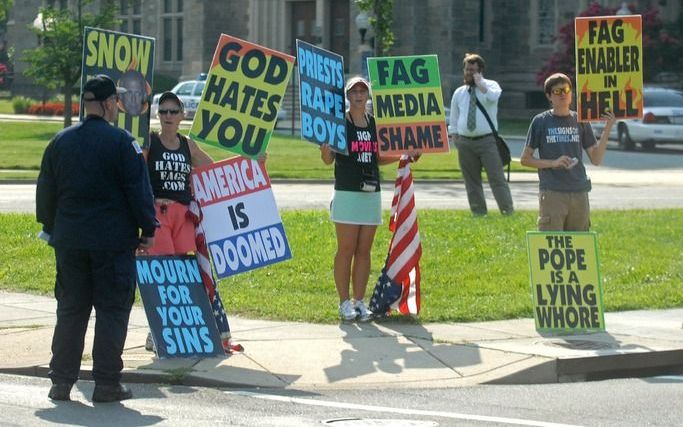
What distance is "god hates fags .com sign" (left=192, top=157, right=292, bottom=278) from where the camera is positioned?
10742mm

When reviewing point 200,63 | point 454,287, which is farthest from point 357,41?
point 454,287

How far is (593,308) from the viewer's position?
11.1 meters

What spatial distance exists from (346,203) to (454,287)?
6.52 ft

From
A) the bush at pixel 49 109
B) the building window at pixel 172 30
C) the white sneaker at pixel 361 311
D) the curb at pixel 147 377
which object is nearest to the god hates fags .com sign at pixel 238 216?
the white sneaker at pixel 361 311

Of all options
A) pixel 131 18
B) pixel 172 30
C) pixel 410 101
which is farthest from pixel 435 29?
pixel 410 101

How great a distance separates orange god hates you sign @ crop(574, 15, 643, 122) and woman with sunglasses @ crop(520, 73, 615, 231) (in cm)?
14

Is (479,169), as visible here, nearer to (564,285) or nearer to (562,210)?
(562,210)

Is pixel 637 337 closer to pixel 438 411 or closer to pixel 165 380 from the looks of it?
pixel 438 411

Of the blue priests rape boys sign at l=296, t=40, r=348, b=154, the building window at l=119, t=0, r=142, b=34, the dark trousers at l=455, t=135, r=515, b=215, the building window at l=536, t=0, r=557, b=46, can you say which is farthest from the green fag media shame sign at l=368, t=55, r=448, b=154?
the building window at l=119, t=0, r=142, b=34

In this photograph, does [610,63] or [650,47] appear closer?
[610,63]

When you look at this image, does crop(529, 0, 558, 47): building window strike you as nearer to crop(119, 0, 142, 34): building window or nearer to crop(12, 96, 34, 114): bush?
crop(119, 0, 142, 34): building window

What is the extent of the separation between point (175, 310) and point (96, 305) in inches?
49.2

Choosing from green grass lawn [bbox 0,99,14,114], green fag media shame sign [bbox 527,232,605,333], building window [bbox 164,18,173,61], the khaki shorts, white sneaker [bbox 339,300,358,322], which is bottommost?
white sneaker [bbox 339,300,358,322]

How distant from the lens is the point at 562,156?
1148 cm
